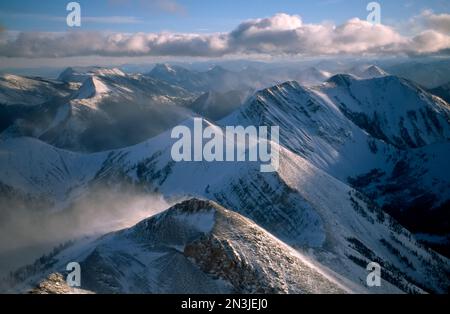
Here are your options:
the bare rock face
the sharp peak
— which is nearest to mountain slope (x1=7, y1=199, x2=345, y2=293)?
the sharp peak

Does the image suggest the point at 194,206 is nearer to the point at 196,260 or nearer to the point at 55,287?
the point at 196,260

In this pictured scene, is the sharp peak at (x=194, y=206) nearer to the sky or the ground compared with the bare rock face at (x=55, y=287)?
nearer to the sky

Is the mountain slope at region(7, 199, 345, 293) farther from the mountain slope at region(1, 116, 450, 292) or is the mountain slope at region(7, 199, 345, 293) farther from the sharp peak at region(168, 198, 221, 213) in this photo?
the mountain slope at region(1, 116, 450, 292)

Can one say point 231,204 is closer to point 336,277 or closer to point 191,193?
point 191,193

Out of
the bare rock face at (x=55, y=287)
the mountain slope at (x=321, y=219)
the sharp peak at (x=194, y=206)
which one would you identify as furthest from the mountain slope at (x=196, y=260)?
the mountain slope at (x=321, y=219)

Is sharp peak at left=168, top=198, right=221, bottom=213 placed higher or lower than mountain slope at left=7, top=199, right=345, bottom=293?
higher

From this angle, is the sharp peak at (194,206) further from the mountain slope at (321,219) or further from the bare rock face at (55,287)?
the mountain slope at (321,219)

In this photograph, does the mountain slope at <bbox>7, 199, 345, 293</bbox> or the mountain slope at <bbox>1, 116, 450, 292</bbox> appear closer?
the mountain slope at <bbox>7, 199, 345, 293</bbox>

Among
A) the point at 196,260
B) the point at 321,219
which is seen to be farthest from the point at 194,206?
the point at 321,219
